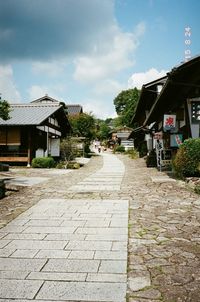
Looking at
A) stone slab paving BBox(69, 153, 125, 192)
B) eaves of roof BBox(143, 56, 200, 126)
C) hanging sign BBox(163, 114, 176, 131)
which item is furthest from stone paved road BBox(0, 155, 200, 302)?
hanging sign BBox(163, 114, 176, 131)

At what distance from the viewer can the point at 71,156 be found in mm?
27328

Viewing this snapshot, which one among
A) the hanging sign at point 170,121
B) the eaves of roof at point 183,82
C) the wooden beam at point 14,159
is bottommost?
the wooden beam at point 14,159

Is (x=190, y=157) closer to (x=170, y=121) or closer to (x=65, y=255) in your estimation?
(x=170, y=121)

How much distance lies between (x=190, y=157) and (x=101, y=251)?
7592mm

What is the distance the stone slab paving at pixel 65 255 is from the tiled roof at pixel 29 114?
1615cm

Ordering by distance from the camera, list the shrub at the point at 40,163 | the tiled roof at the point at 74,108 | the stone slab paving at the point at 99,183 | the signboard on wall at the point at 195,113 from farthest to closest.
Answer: the tiled roof at the point at 74,108, the shrub at the point at 40,163, the signboard on wall at the point at 195,113, the stone slab paving at the point at 99,183

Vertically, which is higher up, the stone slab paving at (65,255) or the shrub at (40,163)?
the shrub at (40,163)

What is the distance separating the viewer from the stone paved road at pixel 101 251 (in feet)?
10.5

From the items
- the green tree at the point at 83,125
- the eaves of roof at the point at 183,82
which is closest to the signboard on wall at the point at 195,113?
the eaves of roof at the point at 183,82

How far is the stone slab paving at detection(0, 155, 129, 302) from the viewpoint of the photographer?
10.4 ft

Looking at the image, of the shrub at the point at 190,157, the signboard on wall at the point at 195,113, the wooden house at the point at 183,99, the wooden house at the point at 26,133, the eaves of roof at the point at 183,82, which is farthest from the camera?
the wooden house at the point at 26,133

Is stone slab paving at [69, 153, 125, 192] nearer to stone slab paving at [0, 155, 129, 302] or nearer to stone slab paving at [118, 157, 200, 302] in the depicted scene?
stone slab paving at [118, 157, 200, 302]

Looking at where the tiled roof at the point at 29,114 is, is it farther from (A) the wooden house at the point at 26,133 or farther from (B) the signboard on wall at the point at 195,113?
(B) the signboard on wall at the point at 195,113

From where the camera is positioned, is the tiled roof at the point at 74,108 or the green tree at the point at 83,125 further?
the tiled roof at the point at 74,108
